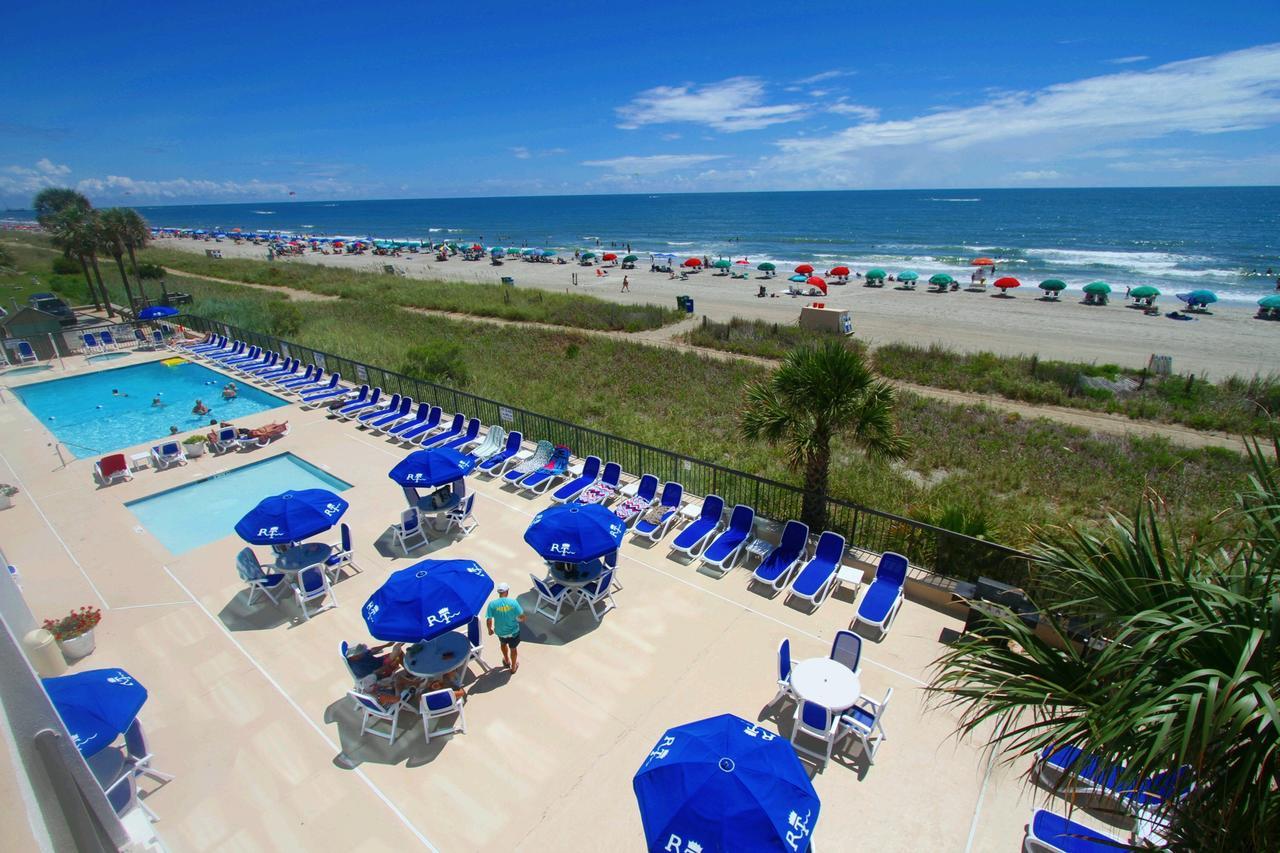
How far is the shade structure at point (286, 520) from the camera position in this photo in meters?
9.52

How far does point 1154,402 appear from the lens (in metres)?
21.7

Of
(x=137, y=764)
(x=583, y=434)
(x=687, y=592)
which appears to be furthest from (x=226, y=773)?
(x=583, y=434)

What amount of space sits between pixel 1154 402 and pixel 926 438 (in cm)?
1024

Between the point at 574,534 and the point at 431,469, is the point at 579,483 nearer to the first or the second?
the point at 431,469

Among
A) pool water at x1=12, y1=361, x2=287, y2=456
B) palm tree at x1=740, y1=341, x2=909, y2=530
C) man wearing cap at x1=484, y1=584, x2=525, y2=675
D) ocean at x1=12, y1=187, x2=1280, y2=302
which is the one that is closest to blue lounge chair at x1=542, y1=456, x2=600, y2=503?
palm tree at x1=740, y1=341, x2=909, y2=530

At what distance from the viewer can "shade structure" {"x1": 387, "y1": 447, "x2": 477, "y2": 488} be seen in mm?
11289

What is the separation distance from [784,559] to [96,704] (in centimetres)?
917

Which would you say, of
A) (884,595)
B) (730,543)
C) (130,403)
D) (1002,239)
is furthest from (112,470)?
(1002,239)

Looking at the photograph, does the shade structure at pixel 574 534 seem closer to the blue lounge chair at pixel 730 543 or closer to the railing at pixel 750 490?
the blue lounge chair at pixel 730 543

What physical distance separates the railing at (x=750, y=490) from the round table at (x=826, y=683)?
8.23ft

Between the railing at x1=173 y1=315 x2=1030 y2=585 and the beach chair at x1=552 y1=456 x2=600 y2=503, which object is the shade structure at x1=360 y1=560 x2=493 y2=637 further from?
the railing at x1=173 y1=315 x2=1030 y2=585

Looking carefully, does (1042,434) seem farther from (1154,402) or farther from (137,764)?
(137,764)

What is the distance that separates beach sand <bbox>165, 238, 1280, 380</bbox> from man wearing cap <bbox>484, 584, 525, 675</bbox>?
2889 cm

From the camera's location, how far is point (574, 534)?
9047mm
